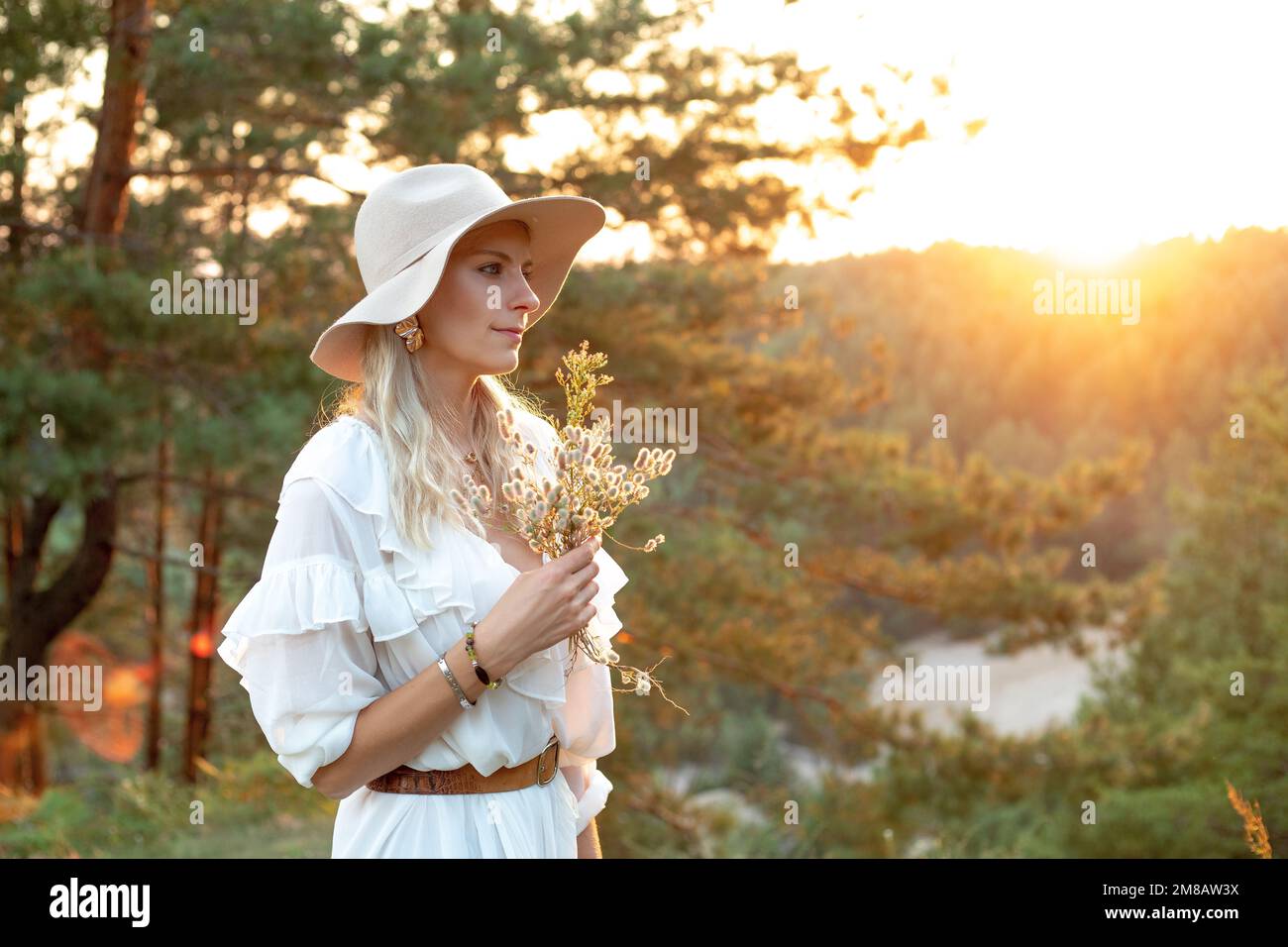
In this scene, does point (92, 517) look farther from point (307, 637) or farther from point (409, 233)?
point (307, 637)

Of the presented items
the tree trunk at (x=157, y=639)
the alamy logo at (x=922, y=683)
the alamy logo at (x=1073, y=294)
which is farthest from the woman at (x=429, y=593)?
the tree trunk at (x=157, y=639)

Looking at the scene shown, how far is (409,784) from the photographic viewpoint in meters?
2.02

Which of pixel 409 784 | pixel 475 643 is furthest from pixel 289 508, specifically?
pixel 409 784

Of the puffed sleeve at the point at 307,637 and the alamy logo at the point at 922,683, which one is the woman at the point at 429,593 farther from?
the alamy logo at the point at 922,683

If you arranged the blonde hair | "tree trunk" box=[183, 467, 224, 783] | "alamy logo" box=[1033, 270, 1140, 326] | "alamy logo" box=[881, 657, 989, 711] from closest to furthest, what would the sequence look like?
the blonde hair
"alamy logo" box=[881, 657, 989, 711]
"alamy logo" box=[1033, 270, 1140, 326]
"tree trunk" box=[183, 467, 224, 783]

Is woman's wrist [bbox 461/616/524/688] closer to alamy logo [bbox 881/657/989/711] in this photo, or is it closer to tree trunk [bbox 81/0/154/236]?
alamy logo [bbox 881/657/989/711]

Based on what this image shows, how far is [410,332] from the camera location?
217 cm

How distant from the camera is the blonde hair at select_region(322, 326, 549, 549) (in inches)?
79.0

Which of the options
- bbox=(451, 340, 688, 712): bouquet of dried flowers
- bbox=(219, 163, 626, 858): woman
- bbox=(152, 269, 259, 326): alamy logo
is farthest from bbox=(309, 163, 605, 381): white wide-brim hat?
bbox=(152, 269, 259, 326): alamy logo

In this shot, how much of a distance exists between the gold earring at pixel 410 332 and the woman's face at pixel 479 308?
2 cm

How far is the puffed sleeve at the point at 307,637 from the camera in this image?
187 cm

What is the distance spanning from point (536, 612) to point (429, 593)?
20 cm
